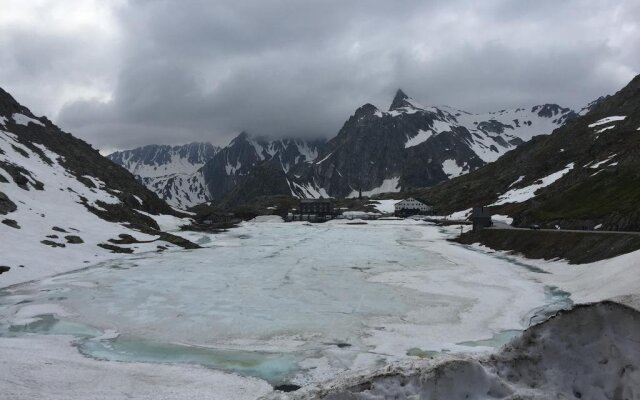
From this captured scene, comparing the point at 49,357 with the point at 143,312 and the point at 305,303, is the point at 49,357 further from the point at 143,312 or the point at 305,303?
the point at 305,303

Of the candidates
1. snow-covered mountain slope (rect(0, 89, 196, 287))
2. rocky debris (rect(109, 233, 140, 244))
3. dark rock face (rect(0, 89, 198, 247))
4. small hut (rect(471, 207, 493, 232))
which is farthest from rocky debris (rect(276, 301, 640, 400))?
small hut (rect(471, 207, 493, 232))

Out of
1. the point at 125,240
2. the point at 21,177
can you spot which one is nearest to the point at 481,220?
the point at 125,240

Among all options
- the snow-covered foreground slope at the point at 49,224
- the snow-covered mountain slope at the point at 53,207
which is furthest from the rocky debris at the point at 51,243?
the snow-covered mountain slope at the point at 53,207

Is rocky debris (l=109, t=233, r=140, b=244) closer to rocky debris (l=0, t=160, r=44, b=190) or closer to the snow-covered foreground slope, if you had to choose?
the snow-covered foreground slope

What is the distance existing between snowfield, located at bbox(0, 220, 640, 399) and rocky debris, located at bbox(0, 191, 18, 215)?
20.2 metres

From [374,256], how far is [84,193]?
70293 mm

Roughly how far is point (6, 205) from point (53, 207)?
14270mm

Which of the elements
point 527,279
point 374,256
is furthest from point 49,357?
point 374,256

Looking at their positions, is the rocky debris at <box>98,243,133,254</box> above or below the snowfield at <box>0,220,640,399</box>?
above

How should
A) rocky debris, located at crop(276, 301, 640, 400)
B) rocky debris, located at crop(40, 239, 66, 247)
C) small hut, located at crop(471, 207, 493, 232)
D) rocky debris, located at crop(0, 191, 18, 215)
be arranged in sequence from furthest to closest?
small hut, located at crop(471, 207, 493, 232) < rocky debris, located at crop(0, 191, 18, 215) < rocky debris, located at crop(40, 239, 66, 247) < rocky debris, located at crop(276, 301, 640, 400)

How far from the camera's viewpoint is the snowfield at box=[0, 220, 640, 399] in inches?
439

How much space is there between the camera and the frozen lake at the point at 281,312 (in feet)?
71.8

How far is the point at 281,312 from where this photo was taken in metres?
30.7

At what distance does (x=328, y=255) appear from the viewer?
227ft
